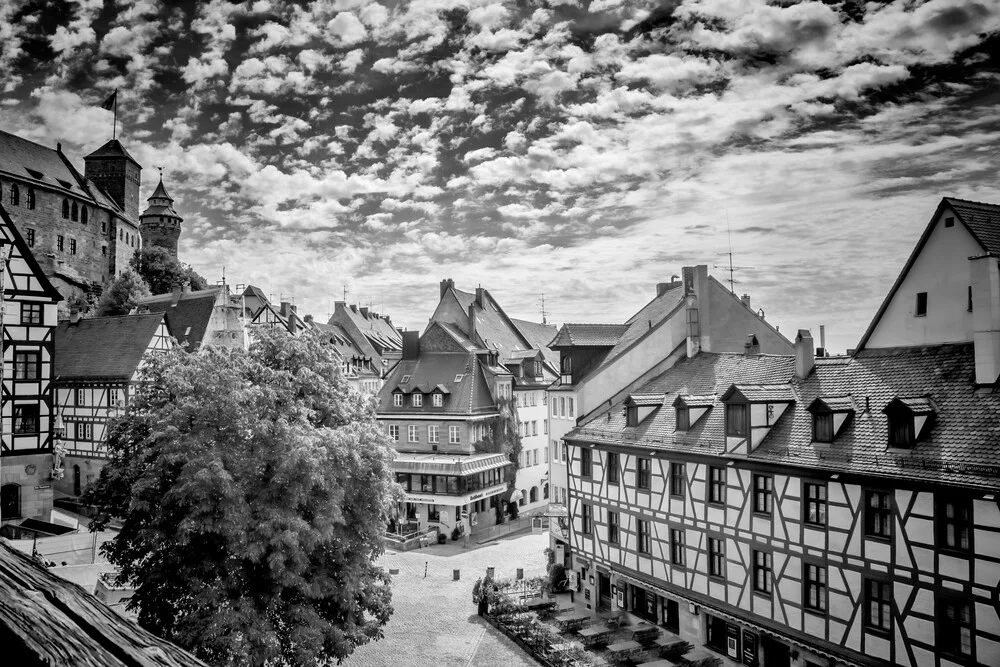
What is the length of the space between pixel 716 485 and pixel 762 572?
3.20 m

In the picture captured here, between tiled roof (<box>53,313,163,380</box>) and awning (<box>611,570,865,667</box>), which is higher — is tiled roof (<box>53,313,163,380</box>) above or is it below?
above

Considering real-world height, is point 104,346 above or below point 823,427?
above

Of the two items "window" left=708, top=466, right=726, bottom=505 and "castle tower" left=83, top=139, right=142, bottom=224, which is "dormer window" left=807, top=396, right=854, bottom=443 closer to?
"window" left=708, top=466, right=726, bottom=505

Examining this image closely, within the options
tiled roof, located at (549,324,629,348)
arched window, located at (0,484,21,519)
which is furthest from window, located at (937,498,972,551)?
arched window, located at (0,484,21,519)

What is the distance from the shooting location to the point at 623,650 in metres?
23.7

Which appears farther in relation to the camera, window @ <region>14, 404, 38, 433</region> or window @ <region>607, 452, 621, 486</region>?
window @ <region>14, 404, 38, 433</region>

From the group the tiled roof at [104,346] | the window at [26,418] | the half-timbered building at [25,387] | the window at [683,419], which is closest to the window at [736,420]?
the window at [683,419]

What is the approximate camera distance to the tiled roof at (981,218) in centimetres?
2009

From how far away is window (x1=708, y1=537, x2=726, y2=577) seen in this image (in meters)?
23.8

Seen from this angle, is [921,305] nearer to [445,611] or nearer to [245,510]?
[245,510]

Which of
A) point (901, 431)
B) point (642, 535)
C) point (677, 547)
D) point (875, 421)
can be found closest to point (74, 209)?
point (642, 535)

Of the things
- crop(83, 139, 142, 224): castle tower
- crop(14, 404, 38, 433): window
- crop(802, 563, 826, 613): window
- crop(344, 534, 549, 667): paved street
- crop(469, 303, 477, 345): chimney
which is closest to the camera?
crop(802, 563, 826, 613): window

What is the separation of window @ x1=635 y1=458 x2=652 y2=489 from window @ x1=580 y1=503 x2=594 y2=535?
12.7 ft

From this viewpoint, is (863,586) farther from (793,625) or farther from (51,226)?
(51,226)
